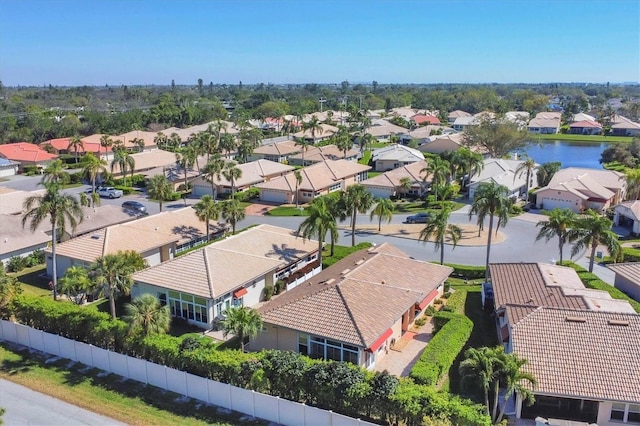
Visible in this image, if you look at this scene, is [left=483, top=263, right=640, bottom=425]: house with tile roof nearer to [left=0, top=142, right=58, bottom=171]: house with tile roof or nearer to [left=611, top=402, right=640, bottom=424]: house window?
[left=611, top=402, right=640, bottom=424]: house window

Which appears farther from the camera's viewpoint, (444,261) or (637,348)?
(444,261)

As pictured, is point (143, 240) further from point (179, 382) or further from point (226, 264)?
point (179, 382)

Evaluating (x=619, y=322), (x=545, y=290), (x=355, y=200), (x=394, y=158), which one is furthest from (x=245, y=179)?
(x=619, y=322)

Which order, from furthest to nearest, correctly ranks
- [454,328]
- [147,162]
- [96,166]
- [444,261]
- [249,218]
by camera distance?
[147,162], [96,166], [249,218], [444,261], [454,328]

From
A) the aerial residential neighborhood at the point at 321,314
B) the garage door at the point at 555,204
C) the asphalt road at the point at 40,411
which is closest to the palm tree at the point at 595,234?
the aerial residential neighborhood at the point at 321,314

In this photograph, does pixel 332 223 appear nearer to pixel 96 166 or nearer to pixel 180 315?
pixel 180 315

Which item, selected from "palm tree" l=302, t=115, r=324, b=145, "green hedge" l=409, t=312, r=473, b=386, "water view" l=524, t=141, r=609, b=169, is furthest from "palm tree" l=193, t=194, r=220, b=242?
"water view" l=524, t=141, r=609, b=169

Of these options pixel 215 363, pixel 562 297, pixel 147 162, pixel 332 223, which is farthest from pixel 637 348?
pixel 147 162
